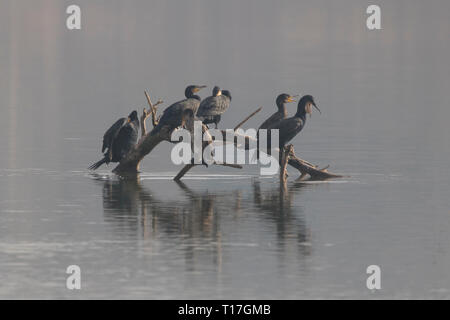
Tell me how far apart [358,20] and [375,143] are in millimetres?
101262

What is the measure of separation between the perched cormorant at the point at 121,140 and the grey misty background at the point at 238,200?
2.72 feet

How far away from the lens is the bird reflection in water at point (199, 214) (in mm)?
25219

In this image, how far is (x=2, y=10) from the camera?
160 metres

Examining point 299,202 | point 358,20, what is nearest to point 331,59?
point 358,20

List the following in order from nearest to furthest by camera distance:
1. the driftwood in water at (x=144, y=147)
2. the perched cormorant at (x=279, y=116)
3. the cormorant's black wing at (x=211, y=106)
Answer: the driftwood in water at (x=144, y=147)
the cormorant's black wing at (x=211, y=106)
the perched cormorant at (x=279, y=116)

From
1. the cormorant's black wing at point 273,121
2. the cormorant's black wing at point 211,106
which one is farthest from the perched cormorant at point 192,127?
the cormorant's black wing at point 273,121

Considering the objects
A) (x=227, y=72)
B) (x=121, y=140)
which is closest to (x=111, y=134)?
(x=121, y=140)

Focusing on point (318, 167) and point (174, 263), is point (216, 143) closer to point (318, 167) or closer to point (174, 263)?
point (318, 167)

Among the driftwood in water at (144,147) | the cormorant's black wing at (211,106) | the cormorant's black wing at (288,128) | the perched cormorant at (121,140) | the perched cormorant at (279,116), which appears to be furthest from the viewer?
the perched cormorant at (121,140)

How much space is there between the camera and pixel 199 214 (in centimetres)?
2873

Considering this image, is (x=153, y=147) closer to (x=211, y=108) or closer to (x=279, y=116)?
(x=211, y=108)

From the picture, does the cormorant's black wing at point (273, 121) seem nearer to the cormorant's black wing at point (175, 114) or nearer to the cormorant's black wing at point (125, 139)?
the cormorant's black wing at point (175, 114)

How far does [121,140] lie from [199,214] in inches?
301

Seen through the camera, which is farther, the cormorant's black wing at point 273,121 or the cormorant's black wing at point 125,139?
the cormorant's black wing at point 125,139
